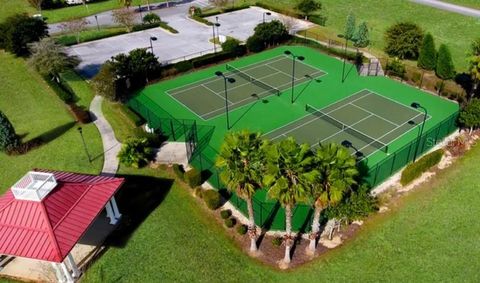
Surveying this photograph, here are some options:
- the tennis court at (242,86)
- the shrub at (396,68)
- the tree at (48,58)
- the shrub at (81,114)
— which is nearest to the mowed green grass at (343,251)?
the tennis court at (242,86)

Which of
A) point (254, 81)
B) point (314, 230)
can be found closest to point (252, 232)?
point (314, 230)

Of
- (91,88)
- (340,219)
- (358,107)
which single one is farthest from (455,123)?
(91,88)

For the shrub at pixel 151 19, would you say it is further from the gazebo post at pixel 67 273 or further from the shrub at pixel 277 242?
the shrub at pixel 277 242

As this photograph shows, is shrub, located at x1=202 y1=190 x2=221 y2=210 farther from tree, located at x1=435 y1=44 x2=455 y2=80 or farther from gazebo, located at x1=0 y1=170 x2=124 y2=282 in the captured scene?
tree, located at x1=435 y1=44 x2=455 y2=80

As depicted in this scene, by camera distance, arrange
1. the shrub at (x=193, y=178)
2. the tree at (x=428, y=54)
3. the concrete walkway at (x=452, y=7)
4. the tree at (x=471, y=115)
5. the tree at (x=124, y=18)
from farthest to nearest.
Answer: the concrete walkway at (x=452, y=7)
the tree at (x=124, y=18)
the tree at (x=428, y=54)
the tree at (x=471, y=115)
the shrub at (x=193, y=178)

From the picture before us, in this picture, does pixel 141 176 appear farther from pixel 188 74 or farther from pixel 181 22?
pixel 181 22
